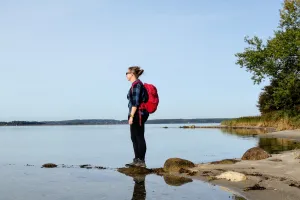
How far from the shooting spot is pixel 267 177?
7984 millimetres

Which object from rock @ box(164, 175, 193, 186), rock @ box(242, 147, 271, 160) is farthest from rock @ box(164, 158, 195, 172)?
rock @ box(242, 147, 271, 160)

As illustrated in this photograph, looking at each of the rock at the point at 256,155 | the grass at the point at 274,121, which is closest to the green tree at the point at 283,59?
the grass at the point at 274,121

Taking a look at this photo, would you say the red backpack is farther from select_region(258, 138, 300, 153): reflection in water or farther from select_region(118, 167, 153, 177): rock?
select_region(258, 138, 300, 153): reflection in water

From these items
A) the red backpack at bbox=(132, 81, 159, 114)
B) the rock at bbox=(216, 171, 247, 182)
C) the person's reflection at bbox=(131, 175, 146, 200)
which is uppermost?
the red backpack at bbox=(132, 81, 159, 114)

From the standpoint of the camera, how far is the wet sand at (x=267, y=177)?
6402 mm

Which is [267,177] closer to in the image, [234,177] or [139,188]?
[234,177]

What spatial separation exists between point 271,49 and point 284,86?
3754mm

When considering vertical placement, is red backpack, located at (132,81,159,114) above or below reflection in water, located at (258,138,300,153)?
above

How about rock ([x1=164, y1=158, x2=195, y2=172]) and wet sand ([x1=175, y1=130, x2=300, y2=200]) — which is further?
rock ([x1=164, y1=158, x2=195, y2=172])

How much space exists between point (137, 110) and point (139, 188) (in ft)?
8.75

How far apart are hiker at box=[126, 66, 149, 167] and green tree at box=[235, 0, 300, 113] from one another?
2877 centimetres

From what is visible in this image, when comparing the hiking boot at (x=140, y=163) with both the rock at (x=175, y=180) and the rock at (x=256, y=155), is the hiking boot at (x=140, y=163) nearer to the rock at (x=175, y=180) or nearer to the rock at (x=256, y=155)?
the rock at (x=175, y=180)

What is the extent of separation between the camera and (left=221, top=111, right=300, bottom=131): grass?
122 ft

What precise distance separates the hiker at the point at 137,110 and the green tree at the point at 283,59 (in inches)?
1132
